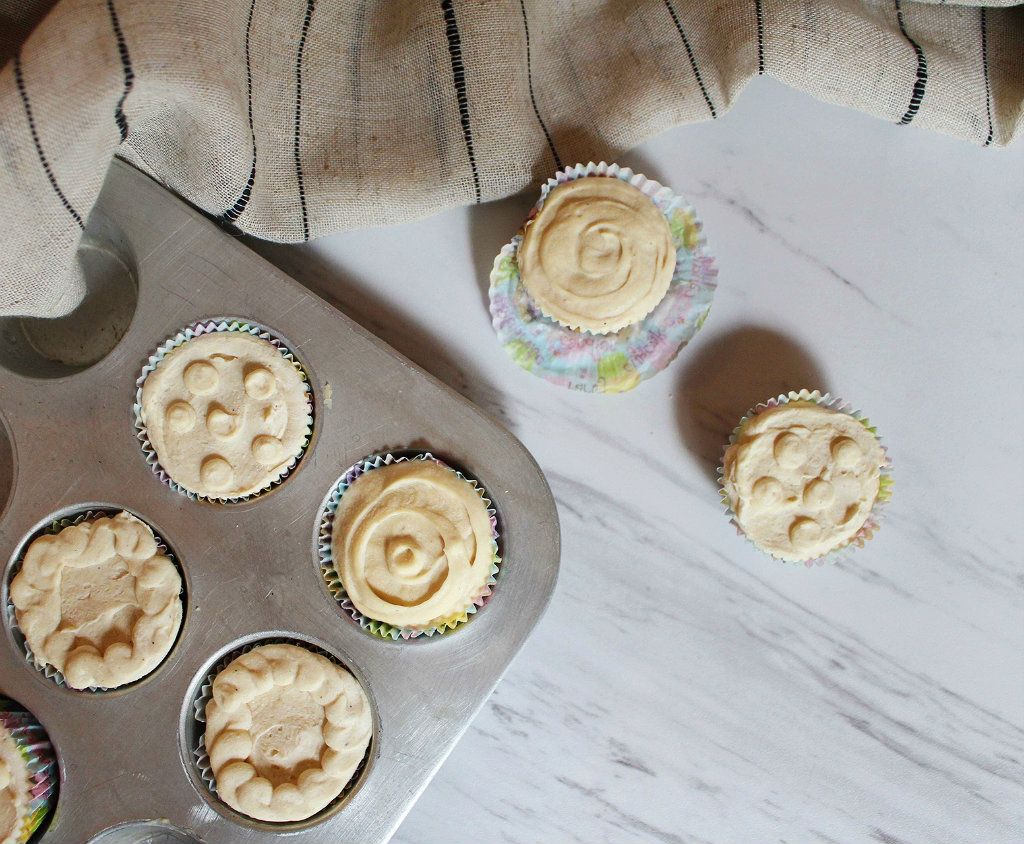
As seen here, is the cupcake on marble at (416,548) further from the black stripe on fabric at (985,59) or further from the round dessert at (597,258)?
the black stripe on fabric at (985,59)

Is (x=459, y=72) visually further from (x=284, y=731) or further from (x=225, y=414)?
(x=284, y=731)

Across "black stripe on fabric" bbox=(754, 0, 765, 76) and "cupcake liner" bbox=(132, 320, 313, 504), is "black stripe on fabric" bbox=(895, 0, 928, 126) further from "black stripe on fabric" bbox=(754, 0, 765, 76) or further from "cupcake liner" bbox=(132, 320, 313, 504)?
"cupcake liner" bbox=(132, 320, 313, 504)

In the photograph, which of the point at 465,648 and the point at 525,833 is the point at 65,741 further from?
the point at 525,833

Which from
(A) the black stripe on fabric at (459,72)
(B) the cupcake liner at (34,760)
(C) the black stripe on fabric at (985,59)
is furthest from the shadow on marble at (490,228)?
(B) the cupcake liner at (34,760)

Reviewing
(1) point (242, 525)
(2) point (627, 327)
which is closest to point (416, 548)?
(1) point (242, 525)

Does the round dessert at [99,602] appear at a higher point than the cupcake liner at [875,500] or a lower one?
higher

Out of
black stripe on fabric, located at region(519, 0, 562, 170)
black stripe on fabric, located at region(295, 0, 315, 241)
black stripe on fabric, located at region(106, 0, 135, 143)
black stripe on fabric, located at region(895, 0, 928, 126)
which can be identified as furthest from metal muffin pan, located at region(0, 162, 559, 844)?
black stripe on fabric, located at region(895, 0, 928, 126)

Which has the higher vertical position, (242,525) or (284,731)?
(242,525)
